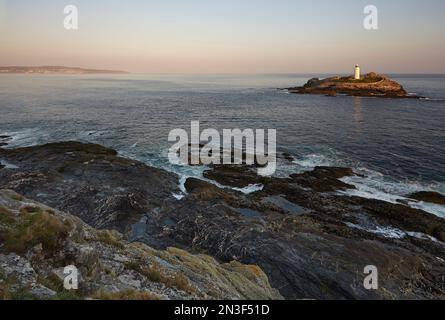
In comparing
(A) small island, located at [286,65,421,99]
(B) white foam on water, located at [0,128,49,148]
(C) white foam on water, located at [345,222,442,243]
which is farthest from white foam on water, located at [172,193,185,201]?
(A) small island, located at [286,65,421,99]

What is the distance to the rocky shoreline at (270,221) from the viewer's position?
62.8 ft

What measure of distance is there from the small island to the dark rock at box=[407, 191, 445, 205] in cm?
10032

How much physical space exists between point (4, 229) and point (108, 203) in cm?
1452

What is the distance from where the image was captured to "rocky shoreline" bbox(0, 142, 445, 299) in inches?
754

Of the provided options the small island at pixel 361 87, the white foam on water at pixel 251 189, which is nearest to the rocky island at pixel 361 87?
the small island at pixel 361 87

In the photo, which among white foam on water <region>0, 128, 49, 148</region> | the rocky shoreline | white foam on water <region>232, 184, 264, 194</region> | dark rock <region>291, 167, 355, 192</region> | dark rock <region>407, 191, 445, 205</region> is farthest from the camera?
white foam on water <region>0, 128, 49, 148</region>

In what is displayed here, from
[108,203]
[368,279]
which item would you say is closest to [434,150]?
[368,279]

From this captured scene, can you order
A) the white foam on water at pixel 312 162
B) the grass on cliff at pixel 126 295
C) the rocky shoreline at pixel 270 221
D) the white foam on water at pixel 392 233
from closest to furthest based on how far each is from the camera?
the grass on cliff at pixel 126 295 < the rocky shoreline at pixel 270 221 < the white foam on water at pixel 392 233 < the white foam on water at pixel 312 162

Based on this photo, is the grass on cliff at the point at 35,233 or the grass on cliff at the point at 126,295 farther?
the grass on cliff at the point at 35,233

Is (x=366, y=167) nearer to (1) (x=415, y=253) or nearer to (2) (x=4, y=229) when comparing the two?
(1) (x=415, y=253)

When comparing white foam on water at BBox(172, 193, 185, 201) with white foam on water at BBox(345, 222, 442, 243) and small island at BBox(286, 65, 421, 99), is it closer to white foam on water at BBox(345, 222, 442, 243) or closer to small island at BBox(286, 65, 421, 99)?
white foam on water at BBox(345, 222, 442, 243)

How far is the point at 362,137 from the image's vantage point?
5694cm

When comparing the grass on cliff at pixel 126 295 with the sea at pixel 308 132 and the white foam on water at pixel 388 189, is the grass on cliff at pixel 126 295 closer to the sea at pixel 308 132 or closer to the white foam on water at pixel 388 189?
the sea at pixel 308 132

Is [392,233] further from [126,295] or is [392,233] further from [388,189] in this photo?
[126,295]
